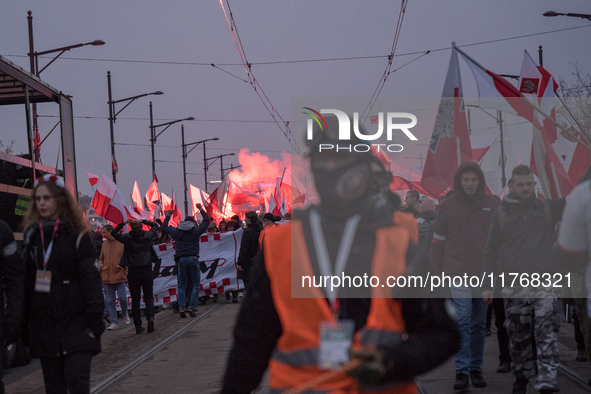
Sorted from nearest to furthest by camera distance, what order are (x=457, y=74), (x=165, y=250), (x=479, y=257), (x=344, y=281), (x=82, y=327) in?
1. (x=344, y=281)
2. (x=82, y=327)
3. (x=479, y=257)
4. (x=457, y=74)
5. (x=165, y=250)

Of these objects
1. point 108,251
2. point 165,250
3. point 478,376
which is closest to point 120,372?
point 478,376

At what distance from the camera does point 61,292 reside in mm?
4117

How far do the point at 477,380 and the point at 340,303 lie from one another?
14.8 feet

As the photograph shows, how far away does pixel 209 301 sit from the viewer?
15.3 m

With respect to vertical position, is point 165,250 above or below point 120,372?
above

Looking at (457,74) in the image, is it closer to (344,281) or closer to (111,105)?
(344,281)

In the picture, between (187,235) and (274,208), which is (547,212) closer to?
(187,235)

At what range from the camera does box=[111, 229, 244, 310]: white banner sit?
14.0 meters

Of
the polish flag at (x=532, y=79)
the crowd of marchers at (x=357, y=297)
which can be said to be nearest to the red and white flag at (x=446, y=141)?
the crowd of marchers at (x=357, y=297)

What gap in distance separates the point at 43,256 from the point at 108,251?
7.49m

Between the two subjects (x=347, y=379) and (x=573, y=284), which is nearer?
(x=347, y=379)

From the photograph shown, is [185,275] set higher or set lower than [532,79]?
lower

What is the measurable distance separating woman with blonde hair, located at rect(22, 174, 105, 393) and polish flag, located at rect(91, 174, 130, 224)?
10140 mm

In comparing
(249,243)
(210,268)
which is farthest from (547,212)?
(210,268)
